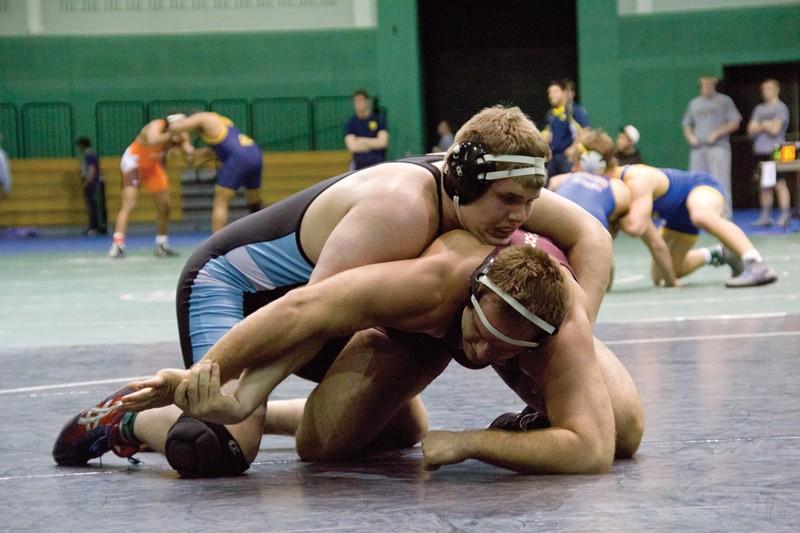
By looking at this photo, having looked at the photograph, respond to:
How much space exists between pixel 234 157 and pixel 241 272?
7.41 meters

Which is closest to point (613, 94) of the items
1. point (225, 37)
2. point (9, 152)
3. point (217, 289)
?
point (225, 37)

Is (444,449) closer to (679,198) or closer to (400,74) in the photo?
(679,198)

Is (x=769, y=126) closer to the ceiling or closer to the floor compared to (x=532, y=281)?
closer to the floor

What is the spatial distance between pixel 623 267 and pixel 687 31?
8.73 m

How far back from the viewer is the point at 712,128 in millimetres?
14312

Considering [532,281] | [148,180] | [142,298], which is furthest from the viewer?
[148,180]

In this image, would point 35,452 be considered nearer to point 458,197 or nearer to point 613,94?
point 458,197

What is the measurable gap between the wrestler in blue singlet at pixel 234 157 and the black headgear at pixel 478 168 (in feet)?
26.4

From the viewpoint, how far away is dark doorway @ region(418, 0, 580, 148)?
63.3 ft

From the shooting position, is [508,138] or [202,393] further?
[508,138]

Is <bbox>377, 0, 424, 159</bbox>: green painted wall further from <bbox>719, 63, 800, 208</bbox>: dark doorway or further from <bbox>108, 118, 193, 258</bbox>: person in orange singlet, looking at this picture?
<bbox>108, 118, 193, 258</bbox>: person in orange singlet

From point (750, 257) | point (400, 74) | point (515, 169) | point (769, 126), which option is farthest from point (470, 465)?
point (400, 74)

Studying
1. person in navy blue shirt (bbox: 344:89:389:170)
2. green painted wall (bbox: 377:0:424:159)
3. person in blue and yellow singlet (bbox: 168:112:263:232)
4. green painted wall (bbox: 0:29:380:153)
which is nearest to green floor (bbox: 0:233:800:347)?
person in blue and yellow singlet (bbox: 168:112:263:232)

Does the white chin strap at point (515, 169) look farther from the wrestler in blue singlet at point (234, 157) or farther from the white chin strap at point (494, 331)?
the wrestler in blue singlet at point (234, 157)
